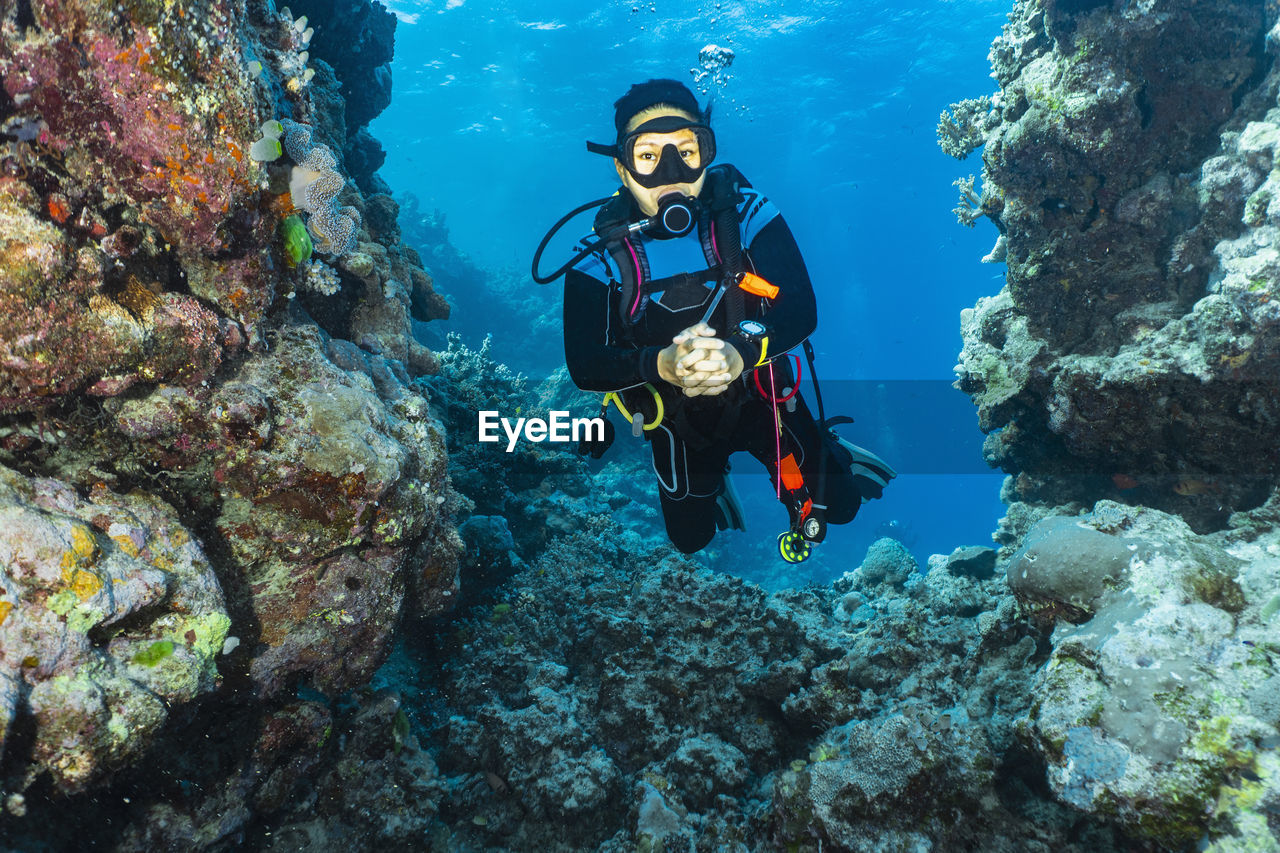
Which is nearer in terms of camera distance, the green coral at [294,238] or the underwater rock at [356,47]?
the green coral at [294,238]

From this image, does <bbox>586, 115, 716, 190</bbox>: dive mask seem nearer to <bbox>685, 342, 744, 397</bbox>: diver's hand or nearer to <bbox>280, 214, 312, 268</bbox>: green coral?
<bbox>685, 342, 744, 397</bbox>: diver's hand

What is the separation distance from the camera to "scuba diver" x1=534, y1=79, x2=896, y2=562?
312 cm

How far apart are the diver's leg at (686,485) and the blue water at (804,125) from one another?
2287cm

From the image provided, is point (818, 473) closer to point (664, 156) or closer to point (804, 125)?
point (664, 156)

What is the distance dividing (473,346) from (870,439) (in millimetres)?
29628

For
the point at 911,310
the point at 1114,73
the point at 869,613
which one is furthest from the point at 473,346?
the point at 911,310

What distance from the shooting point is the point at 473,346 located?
22.4m

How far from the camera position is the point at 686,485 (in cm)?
409

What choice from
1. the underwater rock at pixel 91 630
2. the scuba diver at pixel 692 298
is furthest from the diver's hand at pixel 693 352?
the underwater rock at pixel 91 630

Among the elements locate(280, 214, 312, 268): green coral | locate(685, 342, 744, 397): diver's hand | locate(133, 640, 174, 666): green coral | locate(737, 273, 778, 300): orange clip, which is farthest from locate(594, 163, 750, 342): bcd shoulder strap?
locate(133, 640, 174, 666): green coral

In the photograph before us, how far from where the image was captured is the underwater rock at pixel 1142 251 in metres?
4.07

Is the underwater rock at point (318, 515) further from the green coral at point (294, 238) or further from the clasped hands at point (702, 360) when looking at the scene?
the clasped hands at point (702, 360)

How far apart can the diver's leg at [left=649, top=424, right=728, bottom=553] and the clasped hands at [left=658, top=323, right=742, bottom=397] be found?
4.14 feet

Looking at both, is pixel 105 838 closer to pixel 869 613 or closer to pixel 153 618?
pixel 153 618
